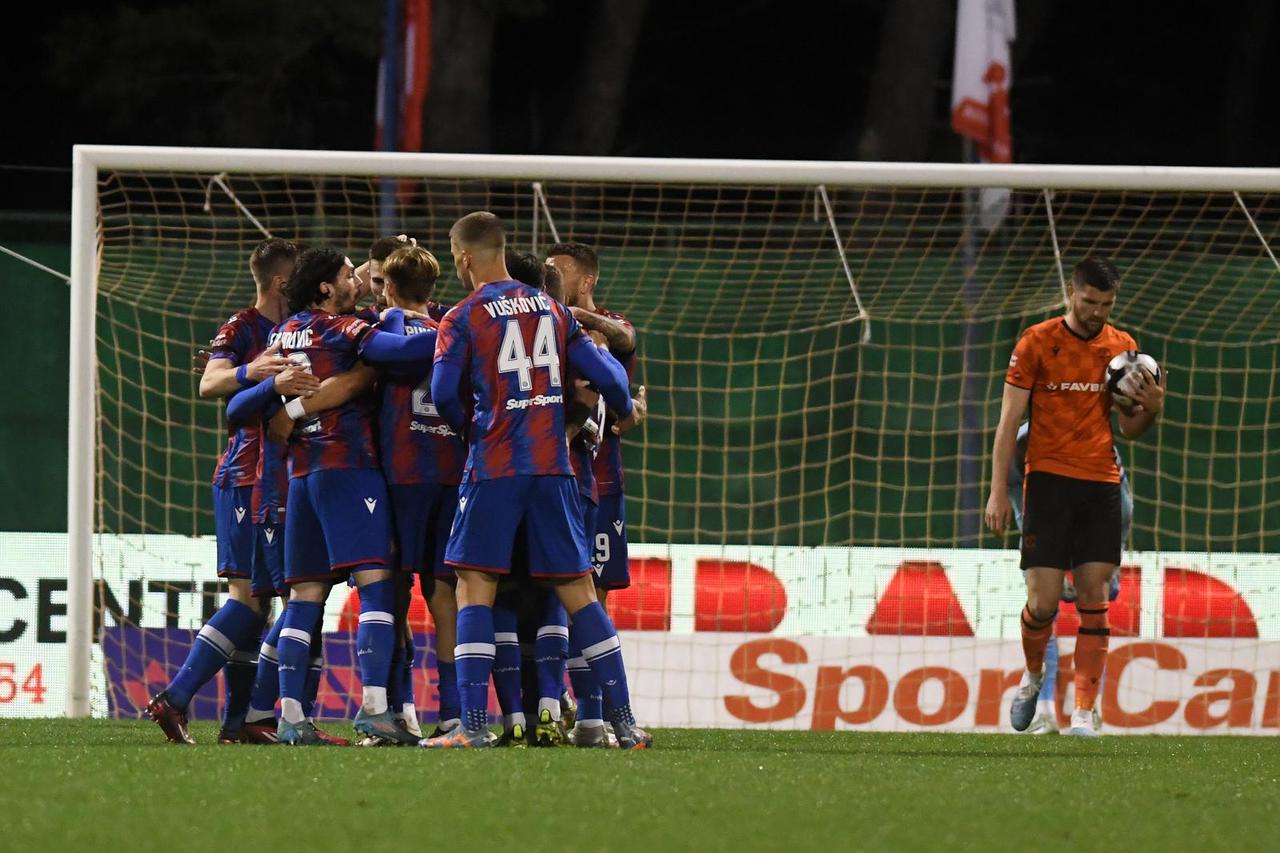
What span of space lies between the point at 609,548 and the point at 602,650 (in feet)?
2.90

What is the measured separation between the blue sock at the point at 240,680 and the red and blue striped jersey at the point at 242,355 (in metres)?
0.53

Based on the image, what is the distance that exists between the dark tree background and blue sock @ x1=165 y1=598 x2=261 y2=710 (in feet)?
32.0

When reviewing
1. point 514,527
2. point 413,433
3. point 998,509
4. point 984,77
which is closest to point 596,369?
point 514,527

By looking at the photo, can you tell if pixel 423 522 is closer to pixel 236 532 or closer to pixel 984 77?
pixel 236 532

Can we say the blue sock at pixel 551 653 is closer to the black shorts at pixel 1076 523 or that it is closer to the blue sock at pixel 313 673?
the blue sock at pixel 313 673

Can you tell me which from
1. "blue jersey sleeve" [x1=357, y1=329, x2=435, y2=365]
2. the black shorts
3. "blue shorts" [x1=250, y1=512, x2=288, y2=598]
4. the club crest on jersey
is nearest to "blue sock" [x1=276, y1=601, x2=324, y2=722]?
"blue shorts" [x1=250, y1=512, x2=288, y2=598]

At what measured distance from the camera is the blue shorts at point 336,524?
5844 millimetres

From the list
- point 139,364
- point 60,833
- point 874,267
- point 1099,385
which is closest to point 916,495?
point 874,267

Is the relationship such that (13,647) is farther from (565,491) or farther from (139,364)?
(565,491)

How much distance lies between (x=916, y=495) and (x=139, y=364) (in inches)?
171

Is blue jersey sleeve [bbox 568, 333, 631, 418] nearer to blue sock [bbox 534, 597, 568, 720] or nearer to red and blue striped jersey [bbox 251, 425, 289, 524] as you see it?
blue sock [bbox 534, 597, 568, 720]

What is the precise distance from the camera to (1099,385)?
7246 mm

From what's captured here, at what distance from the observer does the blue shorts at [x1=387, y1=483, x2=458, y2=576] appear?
607 cm

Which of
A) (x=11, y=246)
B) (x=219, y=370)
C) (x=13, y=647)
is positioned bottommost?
(x=13, y=647)
